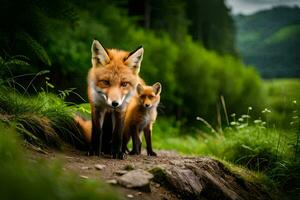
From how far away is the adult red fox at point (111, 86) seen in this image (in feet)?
22.8

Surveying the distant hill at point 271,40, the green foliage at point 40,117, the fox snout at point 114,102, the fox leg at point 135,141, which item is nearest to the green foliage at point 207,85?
the distant hill at point 271,40

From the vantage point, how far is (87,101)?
14.3 m

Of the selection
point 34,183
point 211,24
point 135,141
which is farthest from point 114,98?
point 211,24

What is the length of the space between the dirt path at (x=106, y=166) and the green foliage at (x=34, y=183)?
0.74 meters

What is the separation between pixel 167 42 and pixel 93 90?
80.1 feet

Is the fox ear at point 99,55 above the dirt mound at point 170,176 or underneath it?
above

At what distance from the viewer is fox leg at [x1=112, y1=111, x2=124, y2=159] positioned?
739 centimetres

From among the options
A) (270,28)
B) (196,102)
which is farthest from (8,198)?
(270,28)

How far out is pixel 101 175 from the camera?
18.7 feet

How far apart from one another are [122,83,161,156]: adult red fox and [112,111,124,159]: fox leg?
0.66 meters

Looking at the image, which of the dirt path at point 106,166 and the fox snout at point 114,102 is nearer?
the dirt path at point 106,166

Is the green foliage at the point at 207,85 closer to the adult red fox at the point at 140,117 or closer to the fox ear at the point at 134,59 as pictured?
the adult red fox at the point at 140,117

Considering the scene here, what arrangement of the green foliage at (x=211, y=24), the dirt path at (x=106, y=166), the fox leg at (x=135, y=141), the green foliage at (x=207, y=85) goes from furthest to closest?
1. the green foliage at (x=211, y=24)
2. the green foliage at (x=207, y=85)
3. the fox leg at (x=135, y=141)
4. the dirt path at (x=106, y=166)

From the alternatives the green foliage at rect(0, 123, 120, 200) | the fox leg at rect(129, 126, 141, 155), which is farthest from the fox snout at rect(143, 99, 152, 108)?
the green foliage at rect(0, 123, 120, 200)
